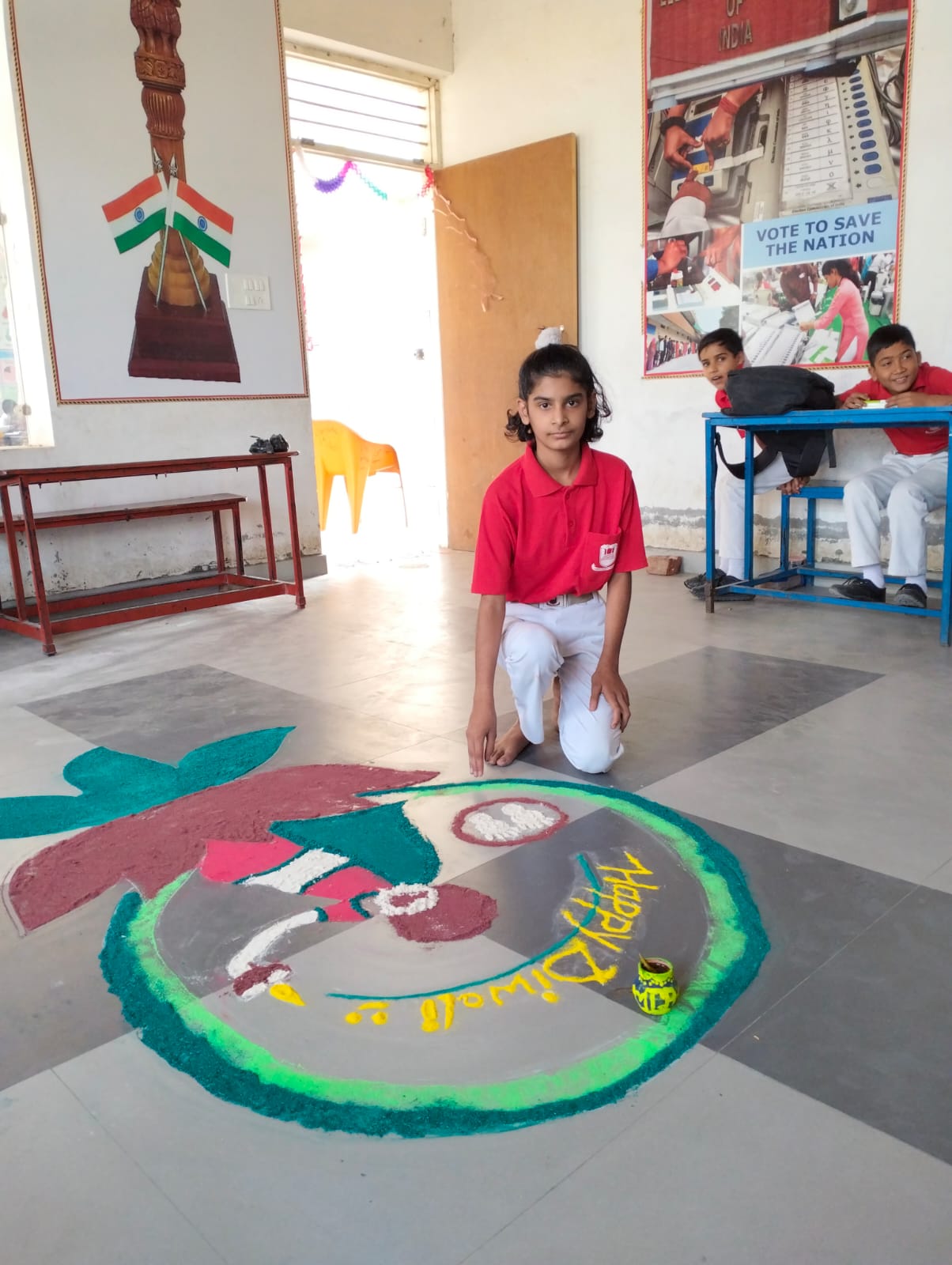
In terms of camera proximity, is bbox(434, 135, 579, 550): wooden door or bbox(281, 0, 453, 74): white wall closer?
bbox(281, 0, 453, 74): white wall

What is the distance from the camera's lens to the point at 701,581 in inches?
179

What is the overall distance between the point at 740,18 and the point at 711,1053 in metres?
4.72

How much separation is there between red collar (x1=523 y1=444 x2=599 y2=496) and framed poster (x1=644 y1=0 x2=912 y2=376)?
8.74 ft

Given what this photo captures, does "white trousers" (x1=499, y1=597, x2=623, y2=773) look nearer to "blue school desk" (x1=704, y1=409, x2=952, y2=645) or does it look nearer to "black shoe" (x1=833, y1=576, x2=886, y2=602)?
"blue school desk" (x1=704, y1=409, x2=952, y2=645)

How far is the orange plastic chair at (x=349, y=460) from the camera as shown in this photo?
22.1 ft

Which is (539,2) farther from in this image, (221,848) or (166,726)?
(221,848)

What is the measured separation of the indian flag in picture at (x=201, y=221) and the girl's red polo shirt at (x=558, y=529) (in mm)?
3239

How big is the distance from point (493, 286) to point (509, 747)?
4014 millimetres

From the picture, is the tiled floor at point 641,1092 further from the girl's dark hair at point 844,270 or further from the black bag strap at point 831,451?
the girl's dark hair at point 844,270

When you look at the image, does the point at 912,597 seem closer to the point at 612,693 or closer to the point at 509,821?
the point at 612,693

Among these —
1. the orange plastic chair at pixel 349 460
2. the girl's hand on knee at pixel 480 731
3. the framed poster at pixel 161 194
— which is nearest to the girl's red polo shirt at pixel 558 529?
the girl's hand on knee at pixel 480 731

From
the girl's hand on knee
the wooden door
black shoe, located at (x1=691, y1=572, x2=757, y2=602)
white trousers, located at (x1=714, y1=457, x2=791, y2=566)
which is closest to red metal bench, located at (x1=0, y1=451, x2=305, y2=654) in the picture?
the wooden door

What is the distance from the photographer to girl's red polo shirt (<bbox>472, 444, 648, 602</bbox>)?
215 cm

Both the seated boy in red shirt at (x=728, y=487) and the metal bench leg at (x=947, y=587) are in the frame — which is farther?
the seated boy in red shirt at (x=728, y=487)
